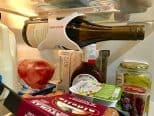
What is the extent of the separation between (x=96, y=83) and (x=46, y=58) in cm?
33

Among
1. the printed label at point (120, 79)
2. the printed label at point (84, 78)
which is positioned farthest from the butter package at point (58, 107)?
the printed label at point (120, 79)

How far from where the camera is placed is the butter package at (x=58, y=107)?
422 millimetres

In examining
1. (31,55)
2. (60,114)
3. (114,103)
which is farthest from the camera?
(31,55)

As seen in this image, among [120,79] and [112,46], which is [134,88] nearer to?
[120,79]

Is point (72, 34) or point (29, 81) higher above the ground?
point (72, 34)

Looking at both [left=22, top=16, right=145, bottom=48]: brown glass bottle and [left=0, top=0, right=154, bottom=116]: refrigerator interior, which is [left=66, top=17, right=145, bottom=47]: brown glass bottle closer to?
[left=22, top=16, right=145, bottom=48]: brown glass bottle

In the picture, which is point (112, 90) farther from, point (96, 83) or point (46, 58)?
point (46, 58)

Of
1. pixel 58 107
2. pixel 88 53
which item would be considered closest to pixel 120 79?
pixel 88 53

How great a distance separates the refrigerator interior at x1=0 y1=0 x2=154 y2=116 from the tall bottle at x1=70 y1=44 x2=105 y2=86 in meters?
0.20

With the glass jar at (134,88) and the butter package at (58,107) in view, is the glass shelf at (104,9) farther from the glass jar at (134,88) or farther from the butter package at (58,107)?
the butter package at (58,107)

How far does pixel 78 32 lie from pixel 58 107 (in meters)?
0.23

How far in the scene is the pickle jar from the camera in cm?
69

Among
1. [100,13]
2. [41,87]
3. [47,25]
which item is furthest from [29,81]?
[100,13]

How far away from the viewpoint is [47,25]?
64 centimetres
